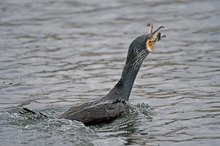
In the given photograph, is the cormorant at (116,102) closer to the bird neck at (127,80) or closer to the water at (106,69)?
the bird neck at (127,80)

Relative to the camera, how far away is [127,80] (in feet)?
31.7

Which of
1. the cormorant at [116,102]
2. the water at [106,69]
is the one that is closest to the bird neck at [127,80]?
the cormorant at [116,102]

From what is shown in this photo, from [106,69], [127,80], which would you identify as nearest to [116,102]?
[127,80]

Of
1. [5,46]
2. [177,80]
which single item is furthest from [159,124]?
[5,46]

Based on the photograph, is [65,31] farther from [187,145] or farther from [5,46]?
[187,145]

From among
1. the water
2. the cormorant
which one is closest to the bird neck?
the cormorant

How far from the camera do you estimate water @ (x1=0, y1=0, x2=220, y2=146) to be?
884cm

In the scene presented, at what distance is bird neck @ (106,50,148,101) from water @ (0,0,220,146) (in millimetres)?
278

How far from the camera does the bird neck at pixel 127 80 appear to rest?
9.54 m

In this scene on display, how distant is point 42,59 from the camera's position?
13.2 m

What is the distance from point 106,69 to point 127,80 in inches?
112

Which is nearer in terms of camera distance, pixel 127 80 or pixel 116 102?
pixel 116 102

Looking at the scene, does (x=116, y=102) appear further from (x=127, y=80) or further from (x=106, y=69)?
(x=106, y=69)

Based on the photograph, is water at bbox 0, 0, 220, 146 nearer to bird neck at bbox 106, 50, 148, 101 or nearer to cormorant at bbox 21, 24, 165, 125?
cormorant at bbox 21, 24, 165, 125
